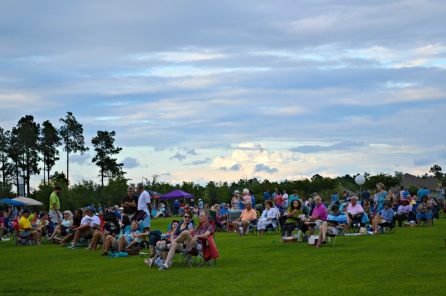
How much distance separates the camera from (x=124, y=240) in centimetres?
1585

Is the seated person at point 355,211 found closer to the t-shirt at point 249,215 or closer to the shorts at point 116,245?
the t-shirt at point 249,215

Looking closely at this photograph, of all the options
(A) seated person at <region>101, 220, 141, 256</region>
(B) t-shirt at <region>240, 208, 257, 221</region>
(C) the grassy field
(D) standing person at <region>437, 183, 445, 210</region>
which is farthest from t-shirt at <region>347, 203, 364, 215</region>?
(D) standing person at <region>437, 183, 445, 210</region>

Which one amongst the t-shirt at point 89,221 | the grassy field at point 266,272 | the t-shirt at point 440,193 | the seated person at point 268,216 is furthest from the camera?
the t-shirt at point 440,193

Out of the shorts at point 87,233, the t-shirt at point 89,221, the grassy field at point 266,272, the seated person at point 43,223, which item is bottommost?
the grassy field at point 266,272

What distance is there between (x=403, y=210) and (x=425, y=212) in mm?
1381

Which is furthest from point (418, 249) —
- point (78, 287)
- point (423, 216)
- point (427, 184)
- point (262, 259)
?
point (427, 184)

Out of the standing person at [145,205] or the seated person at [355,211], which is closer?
the standing person at [145,205]

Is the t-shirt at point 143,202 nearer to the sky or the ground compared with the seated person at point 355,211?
nearer to the sky

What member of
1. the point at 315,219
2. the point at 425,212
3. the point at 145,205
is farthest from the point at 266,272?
the point at 425,212

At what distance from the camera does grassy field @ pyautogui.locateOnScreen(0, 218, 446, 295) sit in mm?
9242

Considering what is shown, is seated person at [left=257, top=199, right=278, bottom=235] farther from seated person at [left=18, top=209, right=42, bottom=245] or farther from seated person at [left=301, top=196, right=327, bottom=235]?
seated person at [left=18, top=209, right=42, bottom=245]

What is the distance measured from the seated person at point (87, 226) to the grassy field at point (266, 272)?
2.68 meters

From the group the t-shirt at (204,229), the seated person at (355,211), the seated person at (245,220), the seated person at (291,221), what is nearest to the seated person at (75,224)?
the seated person at (245,220)

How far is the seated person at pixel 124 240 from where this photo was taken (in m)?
15.8
